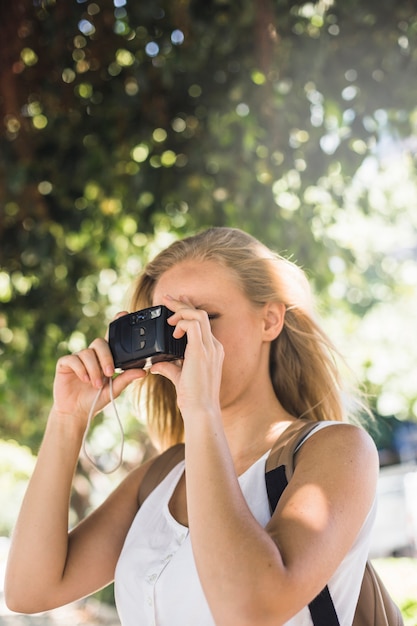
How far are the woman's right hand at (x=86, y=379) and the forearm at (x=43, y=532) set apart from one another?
9 cm

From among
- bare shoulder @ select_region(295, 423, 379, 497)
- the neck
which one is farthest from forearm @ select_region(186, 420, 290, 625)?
the neck

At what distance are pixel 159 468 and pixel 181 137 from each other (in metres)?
2.07

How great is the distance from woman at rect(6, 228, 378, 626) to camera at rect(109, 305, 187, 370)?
0.02m

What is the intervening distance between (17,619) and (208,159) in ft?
9.24

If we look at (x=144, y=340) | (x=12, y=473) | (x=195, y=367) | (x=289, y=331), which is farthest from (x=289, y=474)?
(x=12, y=473)

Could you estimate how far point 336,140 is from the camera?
3.22 metres

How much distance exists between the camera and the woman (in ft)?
3.79

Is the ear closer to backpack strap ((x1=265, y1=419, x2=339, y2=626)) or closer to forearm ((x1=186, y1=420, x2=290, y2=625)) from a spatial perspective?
backpack strap ((x1=265, y1=419, x2=339, y2=626))

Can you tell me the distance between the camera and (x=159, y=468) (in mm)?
1790

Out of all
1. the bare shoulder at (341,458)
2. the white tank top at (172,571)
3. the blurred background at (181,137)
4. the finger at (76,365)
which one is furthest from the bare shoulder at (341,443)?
the blurred background at (181,137)

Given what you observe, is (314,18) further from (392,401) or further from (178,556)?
(178,556)

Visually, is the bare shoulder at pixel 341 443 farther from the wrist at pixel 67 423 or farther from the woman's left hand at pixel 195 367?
the wrist at pixel 67 423

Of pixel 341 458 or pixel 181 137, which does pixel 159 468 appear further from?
pixel 181 137

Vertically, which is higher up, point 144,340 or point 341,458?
point 144,340
